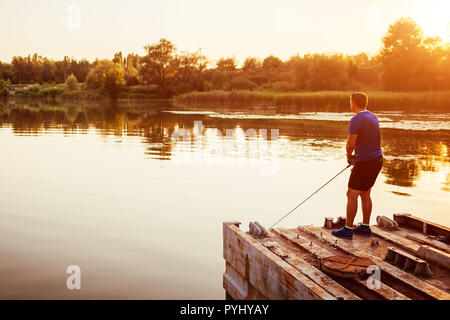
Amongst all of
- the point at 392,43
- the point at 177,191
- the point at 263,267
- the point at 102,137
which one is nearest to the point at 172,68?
the point at 392,43

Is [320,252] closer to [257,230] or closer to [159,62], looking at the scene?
[257,230]

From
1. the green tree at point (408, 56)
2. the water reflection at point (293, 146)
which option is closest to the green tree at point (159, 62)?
the green tree at point (408, 56)

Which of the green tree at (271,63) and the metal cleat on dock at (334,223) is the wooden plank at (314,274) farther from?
the green tree at (271,63)

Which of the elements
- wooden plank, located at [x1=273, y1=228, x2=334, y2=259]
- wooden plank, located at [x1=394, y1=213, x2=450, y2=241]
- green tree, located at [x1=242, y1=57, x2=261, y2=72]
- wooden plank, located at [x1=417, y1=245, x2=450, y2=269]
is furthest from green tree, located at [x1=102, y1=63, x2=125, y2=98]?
wooden plank, located at [x1=417, y1=245, x2=450, y2=269]

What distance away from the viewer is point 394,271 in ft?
17.7

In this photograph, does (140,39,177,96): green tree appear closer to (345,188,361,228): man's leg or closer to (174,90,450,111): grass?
(174,90,450,111): grass

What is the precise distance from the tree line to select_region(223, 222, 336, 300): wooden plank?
2669 inches

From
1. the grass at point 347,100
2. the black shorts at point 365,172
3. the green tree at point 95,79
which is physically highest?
the green tree at point 95,79

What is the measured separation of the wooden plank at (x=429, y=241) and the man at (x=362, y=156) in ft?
2.02

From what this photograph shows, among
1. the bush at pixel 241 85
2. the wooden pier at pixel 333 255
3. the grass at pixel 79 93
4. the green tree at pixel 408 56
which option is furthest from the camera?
the grass at pixel 79 93

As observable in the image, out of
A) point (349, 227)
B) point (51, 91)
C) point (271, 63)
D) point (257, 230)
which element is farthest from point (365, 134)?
point (51, 91)

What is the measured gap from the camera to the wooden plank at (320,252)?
4727 mm

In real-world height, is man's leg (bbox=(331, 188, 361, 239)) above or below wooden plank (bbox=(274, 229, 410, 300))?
above

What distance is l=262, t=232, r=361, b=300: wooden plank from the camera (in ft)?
15.6
